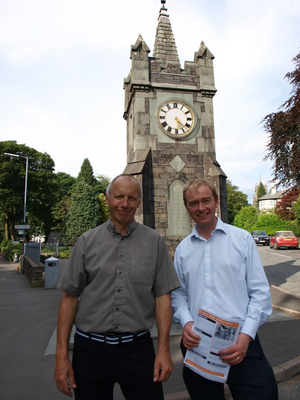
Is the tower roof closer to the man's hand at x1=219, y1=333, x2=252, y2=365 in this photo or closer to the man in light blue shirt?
the man in light blue shirt

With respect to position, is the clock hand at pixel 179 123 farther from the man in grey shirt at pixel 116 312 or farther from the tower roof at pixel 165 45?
the man in grey shirt at pixel 116 312

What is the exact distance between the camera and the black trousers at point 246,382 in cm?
198

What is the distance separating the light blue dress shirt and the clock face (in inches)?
312

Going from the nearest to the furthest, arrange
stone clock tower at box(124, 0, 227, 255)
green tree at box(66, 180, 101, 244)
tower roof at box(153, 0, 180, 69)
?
stone clock tower at box(124, 0, 227, 255)
tower roof at box(153, 0, 180, 69)
green tree at box(66, 180, 101, 244)

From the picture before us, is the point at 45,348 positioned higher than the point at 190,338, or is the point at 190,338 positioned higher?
the point at 190,338

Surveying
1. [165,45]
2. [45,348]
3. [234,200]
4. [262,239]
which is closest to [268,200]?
[234,200]

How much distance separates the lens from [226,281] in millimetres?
2143

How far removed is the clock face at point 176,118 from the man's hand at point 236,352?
840 centimetres

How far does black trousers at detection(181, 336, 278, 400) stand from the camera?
6.50 ft

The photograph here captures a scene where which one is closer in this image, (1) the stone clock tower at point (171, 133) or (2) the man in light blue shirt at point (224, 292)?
(2) the man in light blue shirt at point (224, 292)

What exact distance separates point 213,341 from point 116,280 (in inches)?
28.5

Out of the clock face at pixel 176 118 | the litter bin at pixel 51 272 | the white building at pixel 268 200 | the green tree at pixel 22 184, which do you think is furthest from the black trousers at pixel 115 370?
the white building at pixel 268 200

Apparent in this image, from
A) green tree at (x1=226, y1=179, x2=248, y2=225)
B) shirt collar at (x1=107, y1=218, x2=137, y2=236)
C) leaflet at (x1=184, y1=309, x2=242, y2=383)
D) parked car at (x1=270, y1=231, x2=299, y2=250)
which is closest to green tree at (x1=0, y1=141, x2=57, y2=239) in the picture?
parked car at (x1=270, y1=231, x2=299, y2=250)

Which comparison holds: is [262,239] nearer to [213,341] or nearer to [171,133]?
[171,133]
